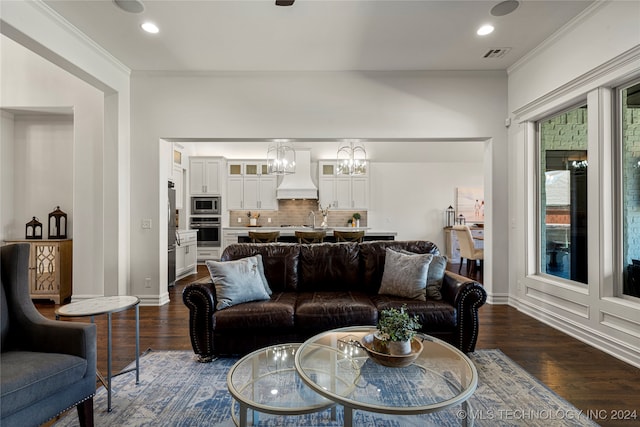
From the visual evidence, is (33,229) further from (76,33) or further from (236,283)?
(236,283)

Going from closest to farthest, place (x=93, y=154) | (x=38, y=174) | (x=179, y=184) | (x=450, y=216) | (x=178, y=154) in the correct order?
(x=93, y=154)
(x=38, y=174)
(x=178, y=154)
(x=179, y=184)
(x=450, y=216)

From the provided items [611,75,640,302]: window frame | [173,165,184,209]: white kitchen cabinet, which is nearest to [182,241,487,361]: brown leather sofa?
[611,75,640,302]: window frame

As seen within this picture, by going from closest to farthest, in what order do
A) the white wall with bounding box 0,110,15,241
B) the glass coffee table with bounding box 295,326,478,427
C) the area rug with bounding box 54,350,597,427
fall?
the glass coffee table with bounding box 295,326,478,427 → the area rug with bounding box 54,350,597,427 → the white wall with bounding box 0,110,15,241

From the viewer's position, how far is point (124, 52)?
3.79 metres

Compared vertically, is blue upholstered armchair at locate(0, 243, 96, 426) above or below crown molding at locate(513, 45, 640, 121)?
below

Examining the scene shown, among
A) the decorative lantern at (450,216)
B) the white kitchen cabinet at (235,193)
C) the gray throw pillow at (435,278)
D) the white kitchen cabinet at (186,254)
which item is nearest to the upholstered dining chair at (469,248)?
the decorative lantern at (450,216)

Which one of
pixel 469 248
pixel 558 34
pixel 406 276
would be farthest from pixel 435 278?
pixel 469 248

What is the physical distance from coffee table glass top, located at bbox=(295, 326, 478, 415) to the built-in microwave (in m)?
6.29

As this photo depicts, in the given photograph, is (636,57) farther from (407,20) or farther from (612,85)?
(407,20)

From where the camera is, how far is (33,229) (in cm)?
445

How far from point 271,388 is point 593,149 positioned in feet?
11.6

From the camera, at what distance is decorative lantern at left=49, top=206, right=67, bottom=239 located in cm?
446

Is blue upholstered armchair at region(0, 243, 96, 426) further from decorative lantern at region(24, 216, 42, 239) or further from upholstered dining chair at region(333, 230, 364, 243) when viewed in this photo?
upholstered dining chair at region(333, 230, 364, 243)

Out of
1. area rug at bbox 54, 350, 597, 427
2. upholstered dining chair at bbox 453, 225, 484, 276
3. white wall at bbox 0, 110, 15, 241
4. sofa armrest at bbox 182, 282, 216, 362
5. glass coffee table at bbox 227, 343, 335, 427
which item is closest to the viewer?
glass coffee table at bbox 227, 343, 335, 427
